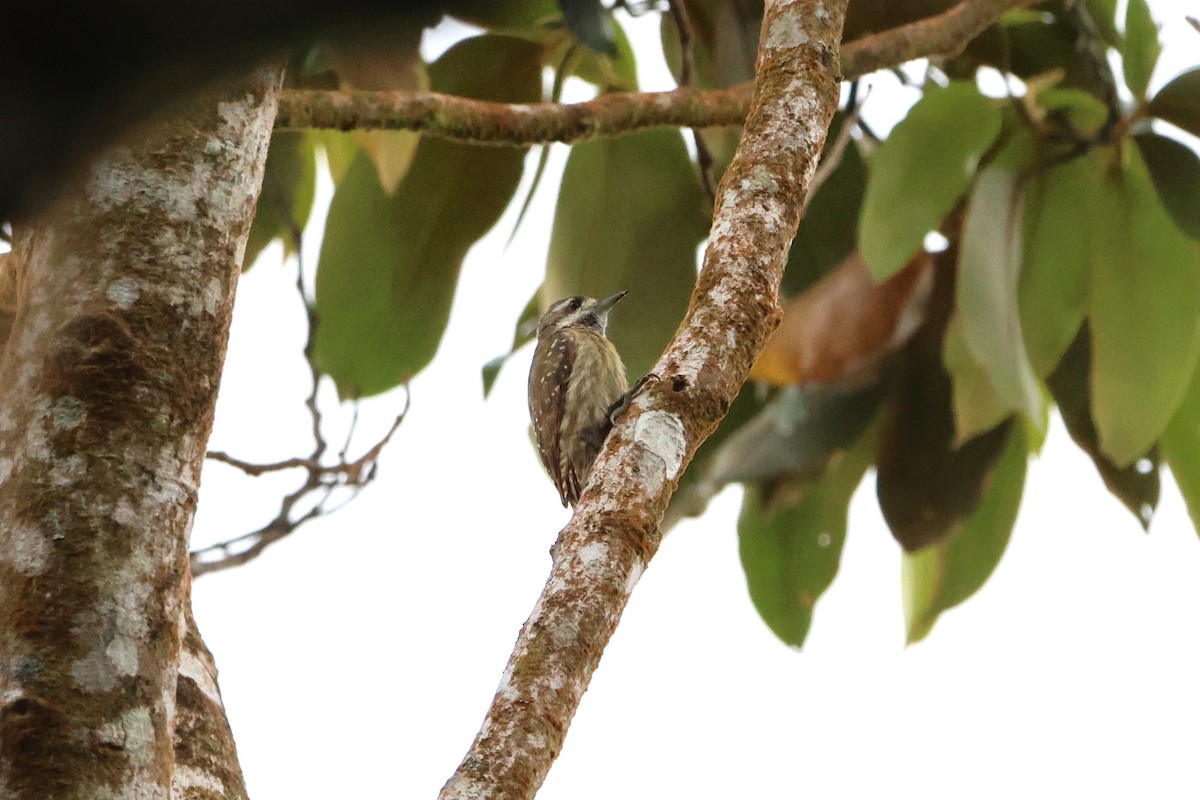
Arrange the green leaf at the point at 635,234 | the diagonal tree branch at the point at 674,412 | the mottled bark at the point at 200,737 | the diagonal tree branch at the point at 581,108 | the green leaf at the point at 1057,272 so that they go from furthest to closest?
the green leaf at the point at 635,234 → the green leaf at the point at 1057,272 → the diagonal tree branch at the point at 581,108 → the mottled bark at the point at 200,737 → the diagonal tree branch at the point at 674,412

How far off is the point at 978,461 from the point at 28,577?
3771 millimetres

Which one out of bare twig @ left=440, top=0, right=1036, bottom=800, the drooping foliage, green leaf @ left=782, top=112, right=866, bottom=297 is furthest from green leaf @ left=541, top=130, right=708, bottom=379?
bare twig @ left=440, top=0, right=1036, bottom=800

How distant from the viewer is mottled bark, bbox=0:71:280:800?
4.87ft

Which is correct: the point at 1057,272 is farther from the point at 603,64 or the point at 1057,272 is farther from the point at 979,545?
the point at 603,64

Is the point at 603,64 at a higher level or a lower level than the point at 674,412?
higher

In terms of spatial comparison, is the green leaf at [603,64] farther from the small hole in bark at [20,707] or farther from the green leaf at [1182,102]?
the small hole in bark at [20,707]

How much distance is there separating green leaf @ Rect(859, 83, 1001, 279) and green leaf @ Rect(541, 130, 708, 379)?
0.87 m

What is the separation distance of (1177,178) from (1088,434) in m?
0.98

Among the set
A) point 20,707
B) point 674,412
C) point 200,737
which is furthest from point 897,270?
point 20,707

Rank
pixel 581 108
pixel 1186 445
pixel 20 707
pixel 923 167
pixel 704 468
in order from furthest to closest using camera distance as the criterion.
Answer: pixel 1186 445 → pixel 704 468 → pixel 923 167 → pixel 581 108 → pixel 20 707

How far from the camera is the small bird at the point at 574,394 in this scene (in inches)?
198

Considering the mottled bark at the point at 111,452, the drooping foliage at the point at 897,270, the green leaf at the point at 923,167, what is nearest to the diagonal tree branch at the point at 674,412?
the mottled bark at the point at 111,452

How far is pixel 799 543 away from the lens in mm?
5160

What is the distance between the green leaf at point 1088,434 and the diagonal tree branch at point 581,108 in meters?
1.47
